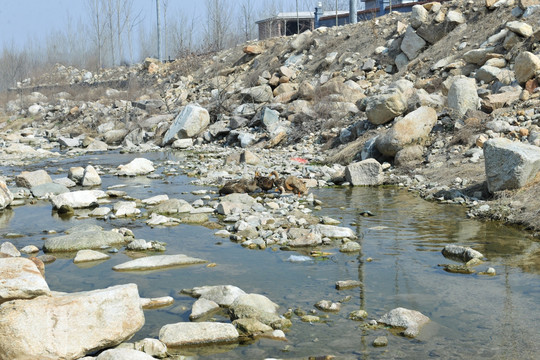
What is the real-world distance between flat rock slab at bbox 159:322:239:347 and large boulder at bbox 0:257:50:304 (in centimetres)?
86

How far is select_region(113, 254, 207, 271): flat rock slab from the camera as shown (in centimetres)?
575

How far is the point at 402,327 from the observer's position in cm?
418

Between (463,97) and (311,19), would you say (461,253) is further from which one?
(311,19)

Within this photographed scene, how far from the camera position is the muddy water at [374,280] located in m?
3.94

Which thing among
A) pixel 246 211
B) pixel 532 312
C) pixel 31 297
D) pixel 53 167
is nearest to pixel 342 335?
pixel 532 312

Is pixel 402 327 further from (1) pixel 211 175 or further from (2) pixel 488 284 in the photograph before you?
(1) pixel 211 175

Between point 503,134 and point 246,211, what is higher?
point 503,134

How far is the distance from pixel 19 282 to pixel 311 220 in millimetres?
4571

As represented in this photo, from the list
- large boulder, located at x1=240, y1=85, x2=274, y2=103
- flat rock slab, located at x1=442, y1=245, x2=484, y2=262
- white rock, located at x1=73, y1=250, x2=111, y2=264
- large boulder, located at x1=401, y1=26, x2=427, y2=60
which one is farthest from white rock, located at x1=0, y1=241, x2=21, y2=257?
large boulder, located at x1=401, y1=26, x2=427, y2=60

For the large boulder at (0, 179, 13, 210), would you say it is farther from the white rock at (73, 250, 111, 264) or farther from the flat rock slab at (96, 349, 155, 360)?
the flat rock slab at (96, 349, 155, 360)

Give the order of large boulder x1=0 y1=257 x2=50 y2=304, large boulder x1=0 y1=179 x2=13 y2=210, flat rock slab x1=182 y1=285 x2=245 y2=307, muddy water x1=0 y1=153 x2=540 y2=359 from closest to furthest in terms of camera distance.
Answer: large boulder x1=0 y1=257 x2=50 y2=304 → muddy water x1=0 y1=153 x2=540 y2=359 → flat rock slab x1=182 y1=285 x2=245 y2=307 → large boulder x1=0 y1=179 x2=13 y2=210

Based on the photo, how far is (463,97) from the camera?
11734mm

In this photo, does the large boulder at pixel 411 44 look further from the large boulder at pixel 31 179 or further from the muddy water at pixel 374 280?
the large boulder at pixel 31 179

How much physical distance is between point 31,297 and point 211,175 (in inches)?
322
